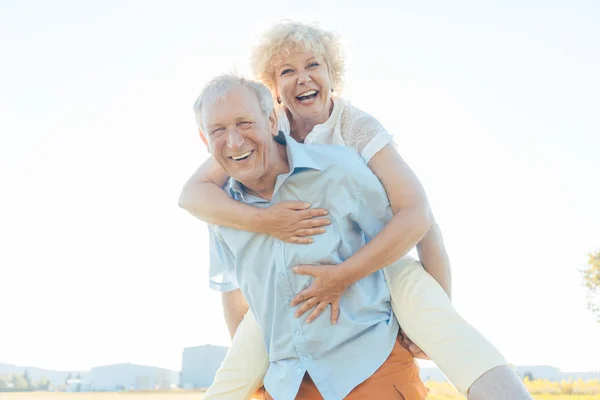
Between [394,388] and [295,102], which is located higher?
[295,102]

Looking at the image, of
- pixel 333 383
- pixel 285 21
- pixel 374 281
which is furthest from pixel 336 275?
pixel 285 21

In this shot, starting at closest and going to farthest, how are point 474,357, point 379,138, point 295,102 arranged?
point 474,357 → point 379,138 → point 295,102

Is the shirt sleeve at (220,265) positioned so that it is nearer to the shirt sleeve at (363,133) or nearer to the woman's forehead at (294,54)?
the shirt sleeve at (363,133)

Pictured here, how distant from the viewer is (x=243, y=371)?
357 cm

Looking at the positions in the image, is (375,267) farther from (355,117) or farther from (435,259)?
(355,117)

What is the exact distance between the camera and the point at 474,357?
307 centimetres

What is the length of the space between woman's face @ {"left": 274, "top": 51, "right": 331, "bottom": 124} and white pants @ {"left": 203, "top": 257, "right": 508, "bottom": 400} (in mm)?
1087

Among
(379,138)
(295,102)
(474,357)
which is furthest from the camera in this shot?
(295,102)

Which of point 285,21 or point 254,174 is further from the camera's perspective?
point 285,21

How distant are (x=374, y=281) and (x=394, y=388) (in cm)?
51

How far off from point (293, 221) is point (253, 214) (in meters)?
0.20

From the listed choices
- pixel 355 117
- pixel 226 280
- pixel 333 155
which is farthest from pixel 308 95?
pixel 226 280

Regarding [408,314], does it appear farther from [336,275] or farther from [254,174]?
[254,174]

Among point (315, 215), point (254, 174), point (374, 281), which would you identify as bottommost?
point (374, 281)
